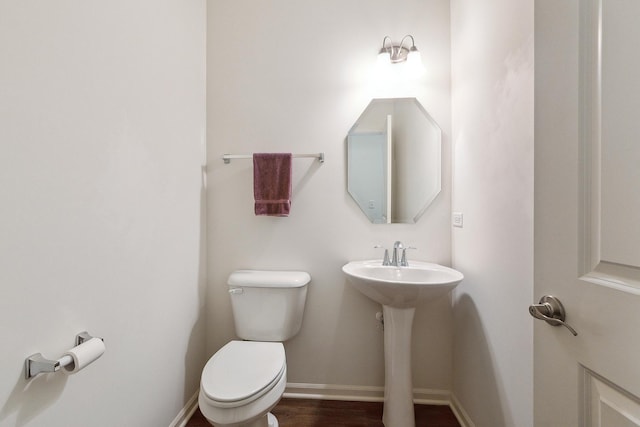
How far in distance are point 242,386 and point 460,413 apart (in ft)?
3.96

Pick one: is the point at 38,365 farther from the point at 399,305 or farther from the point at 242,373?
the point at 399,305

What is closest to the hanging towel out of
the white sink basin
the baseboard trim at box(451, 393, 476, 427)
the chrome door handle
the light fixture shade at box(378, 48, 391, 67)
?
the white sink basin

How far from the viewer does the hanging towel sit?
1.62 meters

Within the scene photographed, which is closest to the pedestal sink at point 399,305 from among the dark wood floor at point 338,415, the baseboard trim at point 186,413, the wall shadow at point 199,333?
the dark wood floor at point 338,415

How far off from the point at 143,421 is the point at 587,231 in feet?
5.37

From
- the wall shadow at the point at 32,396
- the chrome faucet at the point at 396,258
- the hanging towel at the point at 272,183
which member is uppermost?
the hanging towel at the point at 272,183

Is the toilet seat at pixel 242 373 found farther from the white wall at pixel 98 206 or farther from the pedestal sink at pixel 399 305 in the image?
the pedestal sink at pixel 399 305

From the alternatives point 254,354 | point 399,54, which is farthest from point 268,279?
point 399,54

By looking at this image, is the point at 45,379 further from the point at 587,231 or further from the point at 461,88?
the point at 461,88

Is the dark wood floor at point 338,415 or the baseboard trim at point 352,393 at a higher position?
the baseboard trim at point 352,393

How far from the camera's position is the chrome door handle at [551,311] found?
1.84ft

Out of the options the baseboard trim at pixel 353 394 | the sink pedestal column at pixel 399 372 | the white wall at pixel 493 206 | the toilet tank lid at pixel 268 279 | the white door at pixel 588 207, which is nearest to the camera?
the white door at pixel 588 207

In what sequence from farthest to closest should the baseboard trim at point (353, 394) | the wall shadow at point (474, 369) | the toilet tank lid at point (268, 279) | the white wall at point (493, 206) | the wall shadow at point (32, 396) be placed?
the baseboard trim at point (353, 394), the toilet tank lid at point (268, 279), the wall shadow at point (474, 369), the white wall at point (493, 206), the wall shadow at point (32, 396)

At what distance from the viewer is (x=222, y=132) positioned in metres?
1.74
